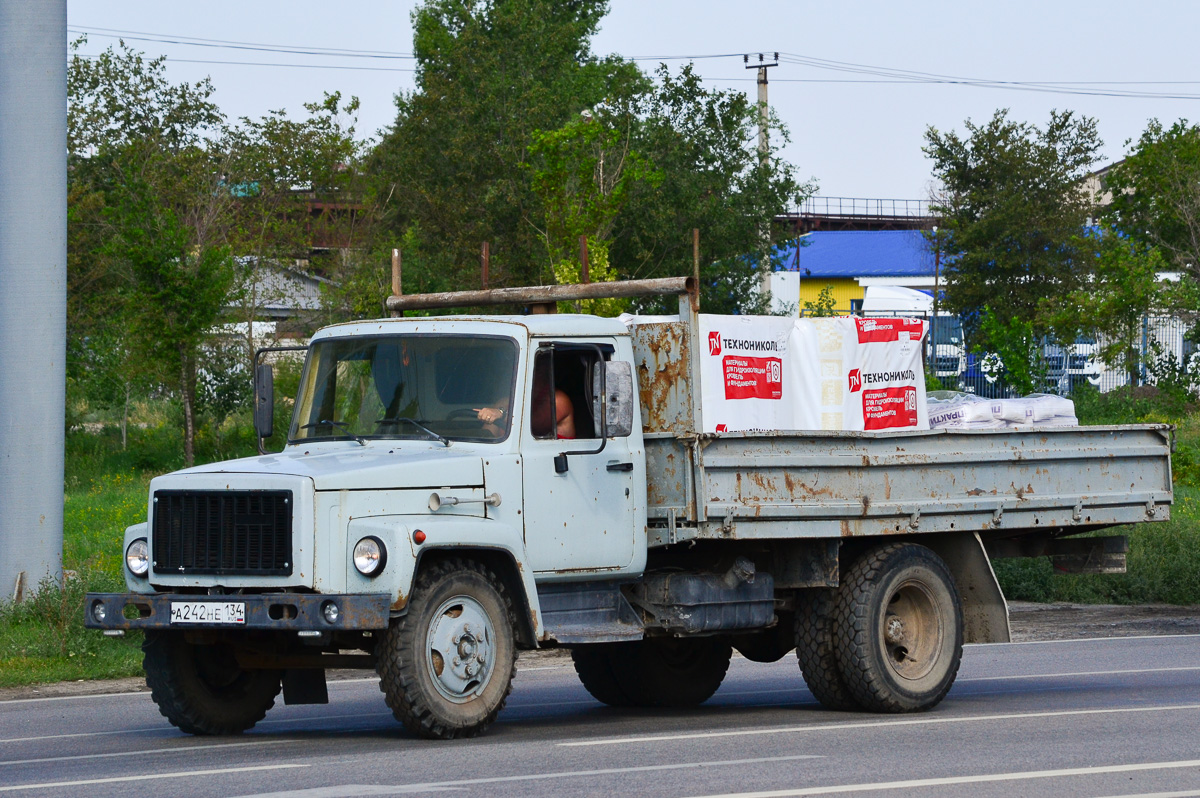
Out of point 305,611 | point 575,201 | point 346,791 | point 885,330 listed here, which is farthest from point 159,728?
point 575,201

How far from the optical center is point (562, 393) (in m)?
9.93

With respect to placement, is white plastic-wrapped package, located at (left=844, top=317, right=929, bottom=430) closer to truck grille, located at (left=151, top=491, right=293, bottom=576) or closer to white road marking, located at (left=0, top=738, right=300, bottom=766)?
truck grille, located at (left=151, top=491, right=293, bottom=576)

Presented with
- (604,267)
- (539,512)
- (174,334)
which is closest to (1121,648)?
(539,512)

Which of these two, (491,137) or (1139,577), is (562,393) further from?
(491,137)

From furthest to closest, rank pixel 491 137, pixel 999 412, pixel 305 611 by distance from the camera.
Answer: pixel 491 137 < pixel 999 412 < pixel 305 611

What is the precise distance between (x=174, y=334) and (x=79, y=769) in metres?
23.1

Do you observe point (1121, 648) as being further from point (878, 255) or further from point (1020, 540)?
point (878, 255)

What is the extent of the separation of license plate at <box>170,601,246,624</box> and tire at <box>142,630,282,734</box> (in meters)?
0.54

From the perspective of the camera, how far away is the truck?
8.86 metres

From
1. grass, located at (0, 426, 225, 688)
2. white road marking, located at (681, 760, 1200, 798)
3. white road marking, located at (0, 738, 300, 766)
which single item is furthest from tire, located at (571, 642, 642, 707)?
grass, located at (0, 426, 225, 688)

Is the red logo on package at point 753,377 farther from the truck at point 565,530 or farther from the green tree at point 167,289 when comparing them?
the green tree at point 167,289

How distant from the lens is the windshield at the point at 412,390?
968 cm

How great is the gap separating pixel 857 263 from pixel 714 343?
70983mm

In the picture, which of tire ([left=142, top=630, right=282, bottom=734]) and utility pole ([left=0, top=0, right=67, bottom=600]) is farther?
utility pole ([left=0, top=0, right=67, bottom=600])
